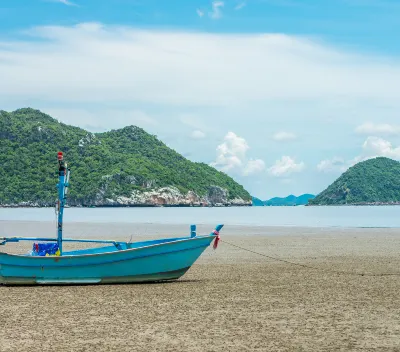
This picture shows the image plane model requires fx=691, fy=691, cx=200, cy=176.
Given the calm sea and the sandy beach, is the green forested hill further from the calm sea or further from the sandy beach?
the sandy beach

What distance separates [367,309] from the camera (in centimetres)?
1323

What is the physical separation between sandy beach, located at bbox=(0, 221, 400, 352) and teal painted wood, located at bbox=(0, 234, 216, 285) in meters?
0.32

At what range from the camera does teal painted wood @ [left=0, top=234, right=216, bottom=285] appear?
16906mm

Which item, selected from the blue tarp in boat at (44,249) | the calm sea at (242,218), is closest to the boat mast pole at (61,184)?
the blue tarp in boat at (44,249)

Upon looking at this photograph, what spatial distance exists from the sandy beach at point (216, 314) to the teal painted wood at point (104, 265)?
1.05ft

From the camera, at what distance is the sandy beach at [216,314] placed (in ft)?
34.0

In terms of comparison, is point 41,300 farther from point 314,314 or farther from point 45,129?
point 45,129

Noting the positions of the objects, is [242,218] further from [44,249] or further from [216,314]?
[216,314]

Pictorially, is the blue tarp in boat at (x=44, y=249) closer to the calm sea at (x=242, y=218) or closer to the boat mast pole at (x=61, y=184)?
the boat mast pole at (x=61, y=184)

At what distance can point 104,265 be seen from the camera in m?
17.1

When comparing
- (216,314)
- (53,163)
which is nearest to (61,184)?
(216,314)

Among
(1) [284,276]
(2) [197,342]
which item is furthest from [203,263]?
(2) [197,342]

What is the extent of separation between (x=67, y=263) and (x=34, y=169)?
493 ft

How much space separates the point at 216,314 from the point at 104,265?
508 cm
